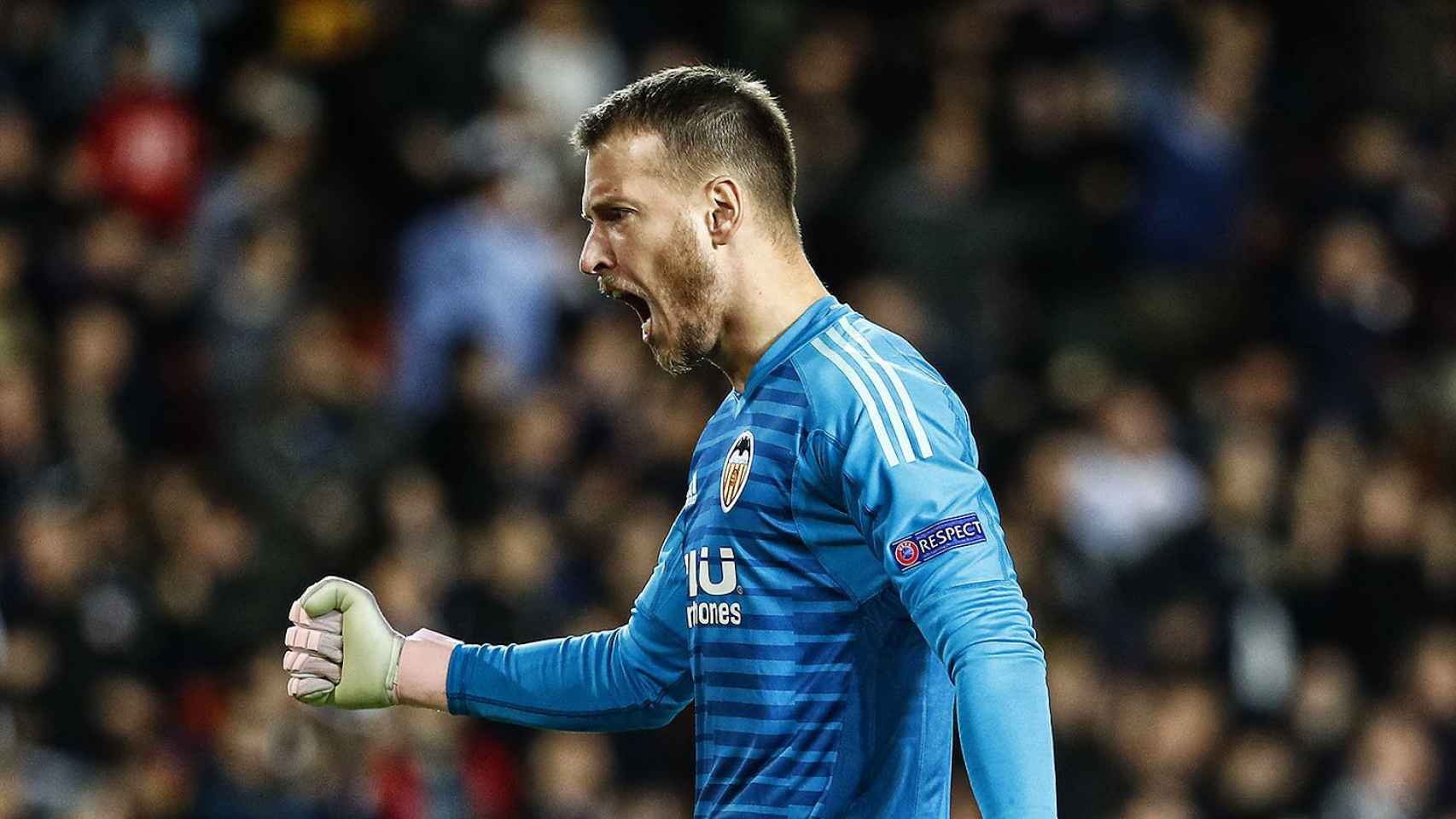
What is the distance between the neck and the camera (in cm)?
335

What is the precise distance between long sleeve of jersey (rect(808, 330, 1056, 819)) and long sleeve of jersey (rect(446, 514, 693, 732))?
0.57m

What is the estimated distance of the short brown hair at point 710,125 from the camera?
3.33 metres

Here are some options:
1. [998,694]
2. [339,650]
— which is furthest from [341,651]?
[998,694]

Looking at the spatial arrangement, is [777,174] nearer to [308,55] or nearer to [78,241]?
[78,241]

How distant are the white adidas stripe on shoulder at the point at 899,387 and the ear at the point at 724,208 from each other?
0.75 ft

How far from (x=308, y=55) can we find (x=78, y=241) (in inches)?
72.4

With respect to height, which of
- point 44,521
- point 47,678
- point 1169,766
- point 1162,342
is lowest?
point 1169,766

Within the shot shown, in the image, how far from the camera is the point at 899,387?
10.2 feet

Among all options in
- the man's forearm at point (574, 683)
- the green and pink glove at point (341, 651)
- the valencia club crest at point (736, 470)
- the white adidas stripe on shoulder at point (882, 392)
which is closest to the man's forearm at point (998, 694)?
the white adidas stripe on shoulder at point (882, 392)

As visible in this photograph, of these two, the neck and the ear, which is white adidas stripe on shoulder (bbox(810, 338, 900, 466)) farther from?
the ear

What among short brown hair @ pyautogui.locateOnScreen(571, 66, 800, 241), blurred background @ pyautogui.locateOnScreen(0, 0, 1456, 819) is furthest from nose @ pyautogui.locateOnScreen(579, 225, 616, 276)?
blurred background @ pyautogui.locateOnScreen(0, 0, 1456, 819)

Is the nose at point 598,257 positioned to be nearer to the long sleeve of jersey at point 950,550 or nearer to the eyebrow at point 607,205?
the eyebrow at point 607,205

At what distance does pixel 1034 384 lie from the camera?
414 inches

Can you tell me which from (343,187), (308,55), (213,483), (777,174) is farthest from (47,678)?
(777,174)
